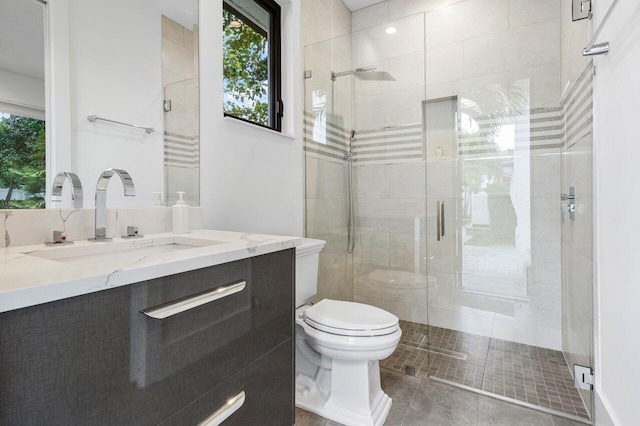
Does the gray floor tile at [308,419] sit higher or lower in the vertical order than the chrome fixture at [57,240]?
lower

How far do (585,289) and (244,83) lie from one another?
6.82 feet

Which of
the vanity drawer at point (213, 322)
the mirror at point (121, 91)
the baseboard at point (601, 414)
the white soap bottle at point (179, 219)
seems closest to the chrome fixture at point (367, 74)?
the mirror at point (121, 91)

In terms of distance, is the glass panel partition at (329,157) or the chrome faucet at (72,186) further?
the glass panel partition at (329,157)

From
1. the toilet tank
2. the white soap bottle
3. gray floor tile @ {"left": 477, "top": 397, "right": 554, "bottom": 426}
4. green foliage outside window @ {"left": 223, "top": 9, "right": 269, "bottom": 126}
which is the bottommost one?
gray floor tile @ {"left": 477, "top": 397, "right": 554, "bottom": 426}

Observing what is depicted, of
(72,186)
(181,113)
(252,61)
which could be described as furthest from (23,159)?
(252,61)

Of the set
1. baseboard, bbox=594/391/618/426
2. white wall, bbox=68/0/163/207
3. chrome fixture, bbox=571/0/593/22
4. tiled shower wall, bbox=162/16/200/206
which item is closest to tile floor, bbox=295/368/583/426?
baseboard, bbox=594/391/618/426

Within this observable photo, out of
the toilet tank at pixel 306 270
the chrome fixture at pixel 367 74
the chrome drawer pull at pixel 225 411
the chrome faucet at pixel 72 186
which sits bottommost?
the chrome drawer pull at pixel 225 411

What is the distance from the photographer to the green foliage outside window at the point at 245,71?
5.65 feet

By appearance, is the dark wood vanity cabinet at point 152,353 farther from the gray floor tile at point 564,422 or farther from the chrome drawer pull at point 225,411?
the gray floor tile at point 564,422

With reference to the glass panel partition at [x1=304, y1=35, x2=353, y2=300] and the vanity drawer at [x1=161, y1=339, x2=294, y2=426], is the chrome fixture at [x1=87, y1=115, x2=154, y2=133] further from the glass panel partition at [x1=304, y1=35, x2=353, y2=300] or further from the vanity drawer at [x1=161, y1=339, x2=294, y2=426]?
the glass panel partition at [x1=304, y1=35, x2=353, y2=300]

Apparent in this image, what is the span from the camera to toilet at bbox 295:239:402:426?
1404mm

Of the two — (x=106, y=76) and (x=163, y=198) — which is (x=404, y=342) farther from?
(x=106, y=76)

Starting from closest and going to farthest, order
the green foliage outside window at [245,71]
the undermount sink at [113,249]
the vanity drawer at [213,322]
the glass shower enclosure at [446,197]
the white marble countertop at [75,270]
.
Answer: the white marble countertop at [75,270], the vanity drawer at [213,322], the undermount sink at [113,249], the green foliage outside window at [245,71], the glass shower enclosure at [446,197]

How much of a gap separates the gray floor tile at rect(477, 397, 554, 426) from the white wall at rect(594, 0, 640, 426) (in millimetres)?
277
